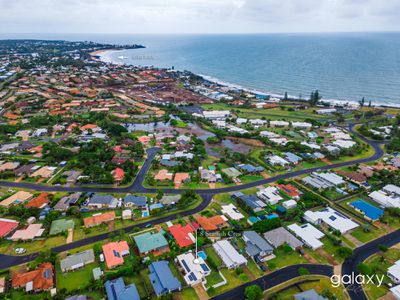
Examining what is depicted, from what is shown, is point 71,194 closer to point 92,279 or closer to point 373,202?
point 92,279

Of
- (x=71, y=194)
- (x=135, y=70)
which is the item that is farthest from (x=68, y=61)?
(x=71, y=194)

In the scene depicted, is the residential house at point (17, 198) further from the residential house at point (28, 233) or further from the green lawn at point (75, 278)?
the green lawn at point (75, 278)

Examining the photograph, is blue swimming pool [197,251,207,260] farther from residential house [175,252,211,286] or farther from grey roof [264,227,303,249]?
grey roof [264,227,303,249]

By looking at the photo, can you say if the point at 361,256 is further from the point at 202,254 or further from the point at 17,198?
the point at 17,198

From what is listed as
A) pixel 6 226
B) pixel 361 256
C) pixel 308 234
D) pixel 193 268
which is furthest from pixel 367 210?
pixel 6 226

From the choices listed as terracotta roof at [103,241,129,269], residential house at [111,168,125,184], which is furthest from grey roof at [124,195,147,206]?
terracotta roof at [103,241,129,269]

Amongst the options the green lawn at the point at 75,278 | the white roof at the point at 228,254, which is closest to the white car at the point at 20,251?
the green lawn at the point at 75,278
